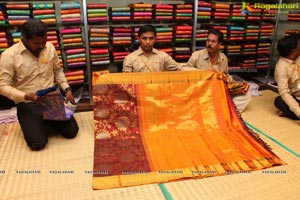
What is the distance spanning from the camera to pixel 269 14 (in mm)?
4062

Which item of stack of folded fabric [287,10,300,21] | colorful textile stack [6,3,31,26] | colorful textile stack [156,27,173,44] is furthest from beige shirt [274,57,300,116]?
colorful textile stack [6,3,31,26]

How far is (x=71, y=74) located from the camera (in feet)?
10.8

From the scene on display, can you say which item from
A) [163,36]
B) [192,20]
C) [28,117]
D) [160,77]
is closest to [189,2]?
[192,20]

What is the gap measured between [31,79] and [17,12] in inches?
43.7

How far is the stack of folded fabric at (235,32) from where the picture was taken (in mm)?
3863

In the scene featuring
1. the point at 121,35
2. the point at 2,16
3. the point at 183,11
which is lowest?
the point at 121,35

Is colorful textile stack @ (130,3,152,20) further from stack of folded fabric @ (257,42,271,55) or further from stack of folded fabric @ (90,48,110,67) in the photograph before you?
stack of folded fabric @ (257,42,271,55)

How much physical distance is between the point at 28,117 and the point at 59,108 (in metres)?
0.29

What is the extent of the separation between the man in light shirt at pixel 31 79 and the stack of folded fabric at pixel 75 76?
725 mm

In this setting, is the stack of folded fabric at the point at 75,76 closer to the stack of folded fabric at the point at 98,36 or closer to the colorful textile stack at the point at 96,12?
the stack of folded fabric at the point at 98,36

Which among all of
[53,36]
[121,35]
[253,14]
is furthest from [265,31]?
[53,36]

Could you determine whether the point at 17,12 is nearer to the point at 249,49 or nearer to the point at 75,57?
the point at 75,57

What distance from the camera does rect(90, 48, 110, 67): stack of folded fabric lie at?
3316 mm

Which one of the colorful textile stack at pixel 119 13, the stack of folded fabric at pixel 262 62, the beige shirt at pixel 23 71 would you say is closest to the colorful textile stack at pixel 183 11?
the colorful textile stack at pixel 119 13
